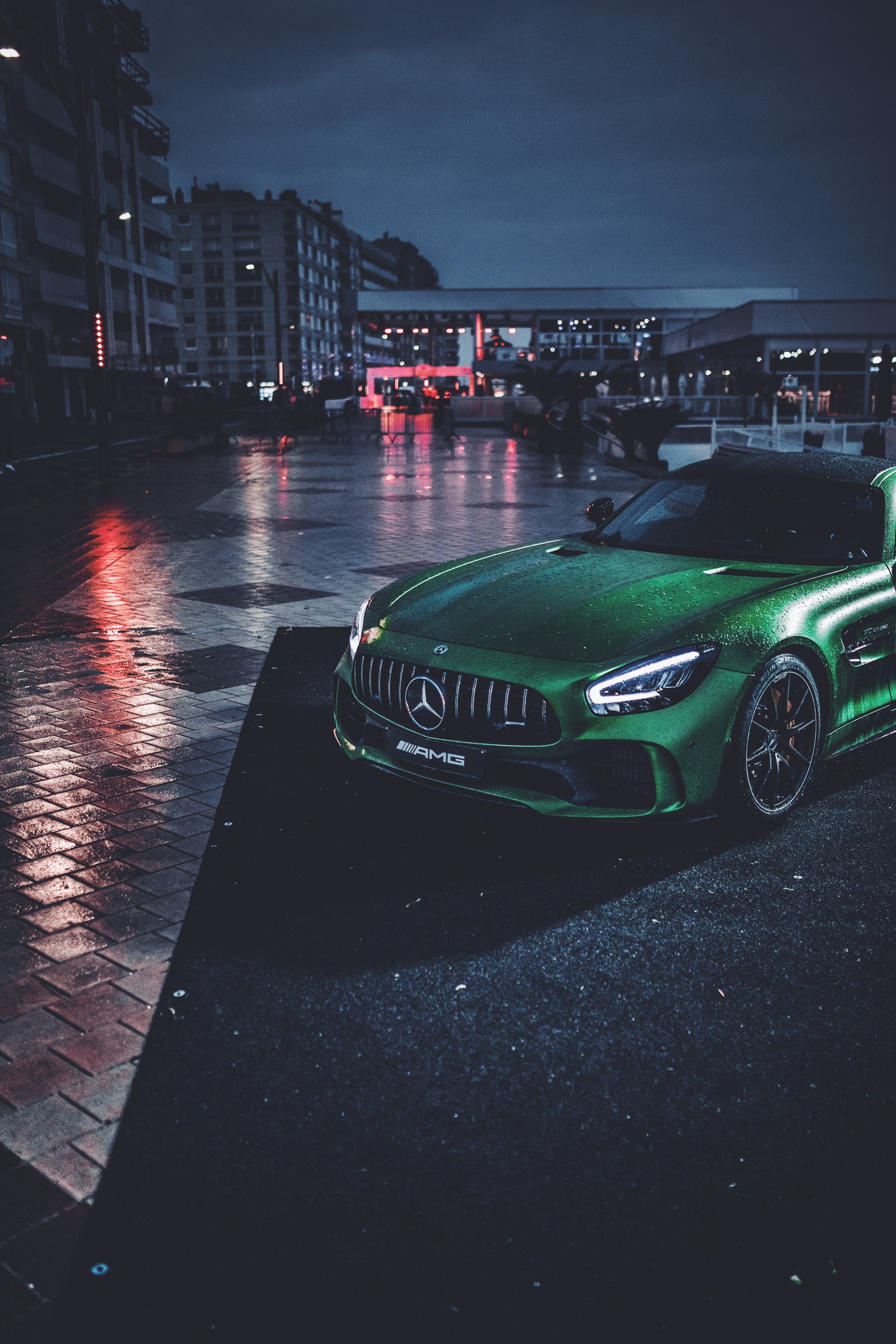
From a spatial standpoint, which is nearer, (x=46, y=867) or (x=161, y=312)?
(x=46, y=867)

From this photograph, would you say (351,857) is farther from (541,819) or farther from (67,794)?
(67,794)

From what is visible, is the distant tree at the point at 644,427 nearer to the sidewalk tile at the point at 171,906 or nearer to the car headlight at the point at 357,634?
the car headlight at the point at 357,634

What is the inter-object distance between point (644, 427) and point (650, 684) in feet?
88.8

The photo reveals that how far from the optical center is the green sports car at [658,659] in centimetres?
402

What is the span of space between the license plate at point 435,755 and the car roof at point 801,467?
224cm

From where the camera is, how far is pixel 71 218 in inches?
2223

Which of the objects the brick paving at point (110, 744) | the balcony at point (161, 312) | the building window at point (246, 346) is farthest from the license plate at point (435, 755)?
the building window at point (246, 346)

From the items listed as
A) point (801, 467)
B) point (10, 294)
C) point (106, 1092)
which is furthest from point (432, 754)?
point (10, 294)

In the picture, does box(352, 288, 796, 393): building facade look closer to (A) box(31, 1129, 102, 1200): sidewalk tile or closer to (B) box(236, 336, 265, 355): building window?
(B) box(236, 336, 265, 355): building window

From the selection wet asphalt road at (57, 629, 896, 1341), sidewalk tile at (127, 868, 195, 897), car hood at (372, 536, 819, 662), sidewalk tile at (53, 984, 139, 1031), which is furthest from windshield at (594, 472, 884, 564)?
sidewalk tile at (53, 984, 139, 1031)

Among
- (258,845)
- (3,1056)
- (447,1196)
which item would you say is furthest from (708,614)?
(3,1056)

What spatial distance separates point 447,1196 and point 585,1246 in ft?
1.10

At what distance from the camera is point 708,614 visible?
4.30m

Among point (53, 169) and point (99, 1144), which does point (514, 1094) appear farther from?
point (53, 169)
